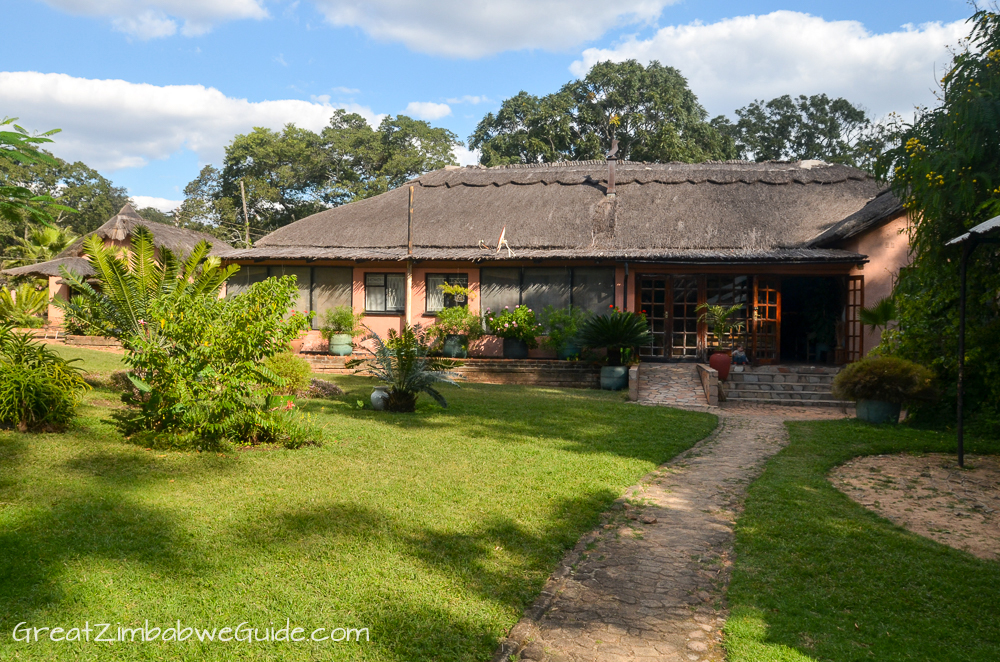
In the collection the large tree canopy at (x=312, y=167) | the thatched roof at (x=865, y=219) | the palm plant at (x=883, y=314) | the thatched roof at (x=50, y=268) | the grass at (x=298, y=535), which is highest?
the large tree canopy at (x=312, y=167)

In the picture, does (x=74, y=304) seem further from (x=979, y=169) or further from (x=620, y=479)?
(x=979, y=169)

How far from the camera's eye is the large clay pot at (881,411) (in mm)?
9703

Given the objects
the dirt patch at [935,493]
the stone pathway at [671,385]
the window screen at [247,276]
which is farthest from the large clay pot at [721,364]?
the window screen at [247,276]

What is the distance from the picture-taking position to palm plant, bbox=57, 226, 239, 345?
26.3 feet

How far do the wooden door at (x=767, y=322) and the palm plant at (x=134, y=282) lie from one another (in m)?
12.3

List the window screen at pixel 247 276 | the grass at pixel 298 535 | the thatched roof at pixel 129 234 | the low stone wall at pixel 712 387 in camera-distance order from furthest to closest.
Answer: the thatched roof at pixel 129 234
the window screen at pixel 247 276
the low stone wall at pixel 712 387
the grass at pixel 298 535

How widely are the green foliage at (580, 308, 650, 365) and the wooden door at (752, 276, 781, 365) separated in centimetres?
347

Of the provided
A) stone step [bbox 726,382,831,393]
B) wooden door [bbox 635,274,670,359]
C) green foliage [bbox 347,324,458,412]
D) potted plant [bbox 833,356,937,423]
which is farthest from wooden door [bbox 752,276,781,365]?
green foliage [bbox 347,324,458,412]

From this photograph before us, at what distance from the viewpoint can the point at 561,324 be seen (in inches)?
641

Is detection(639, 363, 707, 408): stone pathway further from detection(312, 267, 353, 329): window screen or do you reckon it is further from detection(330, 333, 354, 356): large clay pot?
detection(312, 267, 353, 329): window screen

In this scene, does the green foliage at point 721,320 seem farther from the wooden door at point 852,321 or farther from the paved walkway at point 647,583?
the paved walkway at point 647,583

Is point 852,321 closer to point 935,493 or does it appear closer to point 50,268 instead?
point 935,493

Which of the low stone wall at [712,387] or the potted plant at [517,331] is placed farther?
the potted plant at [517,331]

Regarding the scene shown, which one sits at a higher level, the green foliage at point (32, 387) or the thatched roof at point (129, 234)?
the thatched roof at point (129, 234)
